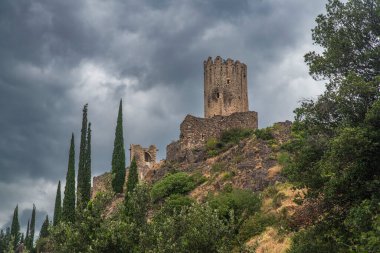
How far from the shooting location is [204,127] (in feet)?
204

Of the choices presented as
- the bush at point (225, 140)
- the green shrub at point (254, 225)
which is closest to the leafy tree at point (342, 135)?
the green shrub at point (254, 225)

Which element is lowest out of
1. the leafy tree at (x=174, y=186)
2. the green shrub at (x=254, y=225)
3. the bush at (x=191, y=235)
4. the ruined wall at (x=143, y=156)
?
the bush at (x=191, y=235)

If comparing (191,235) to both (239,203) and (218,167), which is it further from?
(218,167)

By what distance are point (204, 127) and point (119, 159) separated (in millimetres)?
12115

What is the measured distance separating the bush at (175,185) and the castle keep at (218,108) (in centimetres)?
1027

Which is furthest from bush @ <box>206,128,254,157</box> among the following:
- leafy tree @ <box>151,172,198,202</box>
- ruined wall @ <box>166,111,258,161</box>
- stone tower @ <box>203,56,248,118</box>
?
stone tower @ <box>203,56,248,118</box>

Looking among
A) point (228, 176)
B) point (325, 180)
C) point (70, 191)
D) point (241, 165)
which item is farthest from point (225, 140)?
point (325, 180)

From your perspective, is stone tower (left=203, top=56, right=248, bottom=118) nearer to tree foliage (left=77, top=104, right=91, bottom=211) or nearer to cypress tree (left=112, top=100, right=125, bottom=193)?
cypress tree (left=112, top=100, right=125, bottom=193)

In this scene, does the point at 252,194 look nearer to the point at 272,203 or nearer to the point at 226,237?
the point at 272,203

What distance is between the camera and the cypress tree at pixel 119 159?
63188mm

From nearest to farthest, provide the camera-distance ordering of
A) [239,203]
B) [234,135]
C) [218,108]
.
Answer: [239,203] < [234,135] < [218,108]

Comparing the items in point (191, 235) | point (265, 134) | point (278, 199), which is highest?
point (265, 134)

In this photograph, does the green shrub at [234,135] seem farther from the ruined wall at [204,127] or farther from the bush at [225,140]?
the ruined wall at [204,127]

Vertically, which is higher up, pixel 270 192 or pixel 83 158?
pixel 83 158
